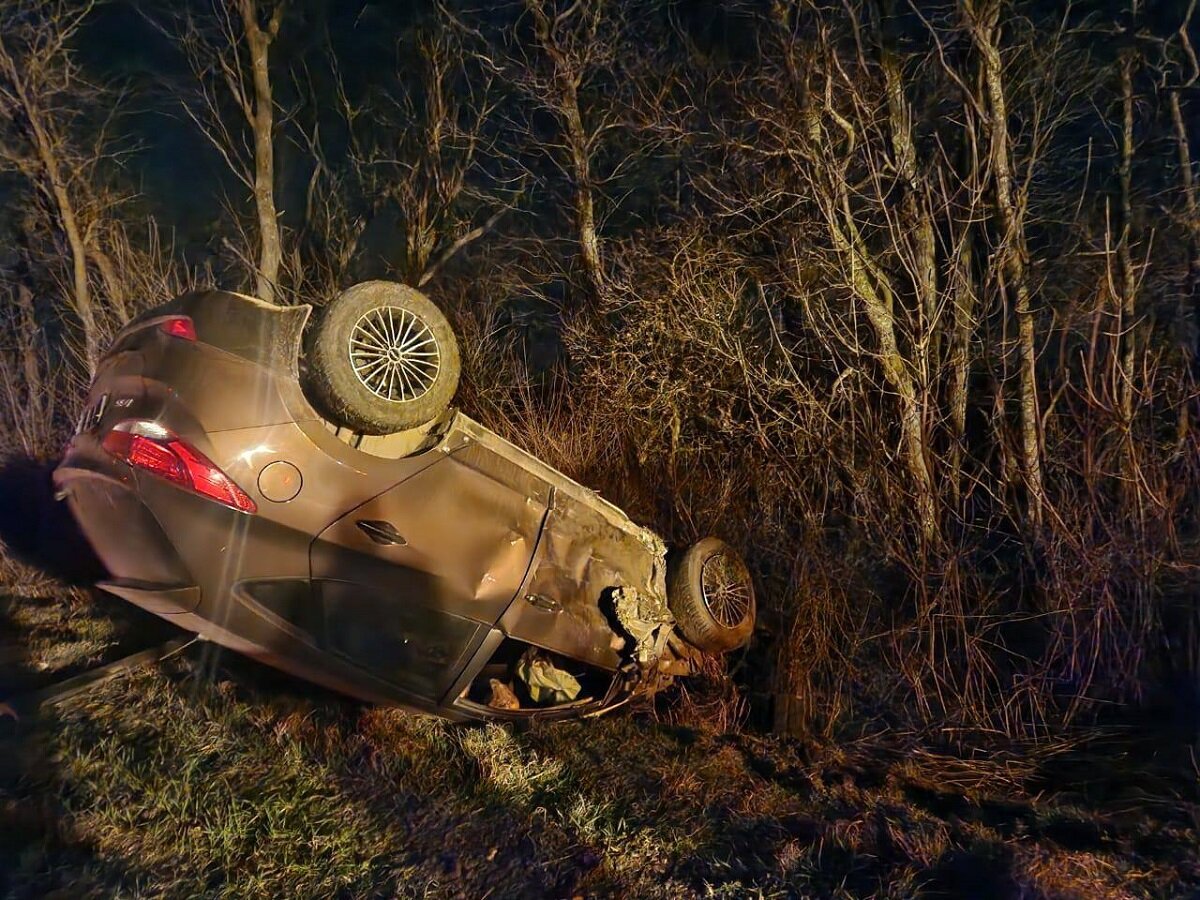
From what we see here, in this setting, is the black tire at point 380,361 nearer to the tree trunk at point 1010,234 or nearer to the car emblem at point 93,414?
the car emblem at point 93,414

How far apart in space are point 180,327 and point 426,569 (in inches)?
58.3

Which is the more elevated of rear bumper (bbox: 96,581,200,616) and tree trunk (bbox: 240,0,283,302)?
tree trunk (bbox: 240,0,283,302)

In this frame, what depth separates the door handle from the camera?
11.9 feet

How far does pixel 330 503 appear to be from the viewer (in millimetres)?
3570

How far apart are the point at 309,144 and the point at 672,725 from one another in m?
8.35

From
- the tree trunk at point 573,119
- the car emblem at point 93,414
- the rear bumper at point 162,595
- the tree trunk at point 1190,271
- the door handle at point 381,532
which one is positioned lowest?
the rear bumper at point 162,595

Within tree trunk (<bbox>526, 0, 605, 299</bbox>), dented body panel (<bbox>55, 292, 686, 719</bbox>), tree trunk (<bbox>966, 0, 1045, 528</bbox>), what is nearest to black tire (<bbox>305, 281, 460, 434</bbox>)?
dented body panel (<bbox>55, 292, 686, 719</bbox>)

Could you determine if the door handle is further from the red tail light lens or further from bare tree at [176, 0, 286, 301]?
bare tree at [176, 0, 286, 301]

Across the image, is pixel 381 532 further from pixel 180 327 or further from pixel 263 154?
pixel 263 154

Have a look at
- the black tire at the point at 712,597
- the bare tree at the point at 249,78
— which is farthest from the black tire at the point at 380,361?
the bare tree at the point at 249,78

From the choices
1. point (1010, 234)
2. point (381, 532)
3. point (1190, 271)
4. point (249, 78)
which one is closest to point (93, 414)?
point (381, 532)

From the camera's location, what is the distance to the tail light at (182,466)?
3.40 meters

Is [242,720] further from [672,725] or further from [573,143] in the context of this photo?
[573,143]

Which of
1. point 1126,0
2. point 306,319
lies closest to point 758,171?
point 1126,0
